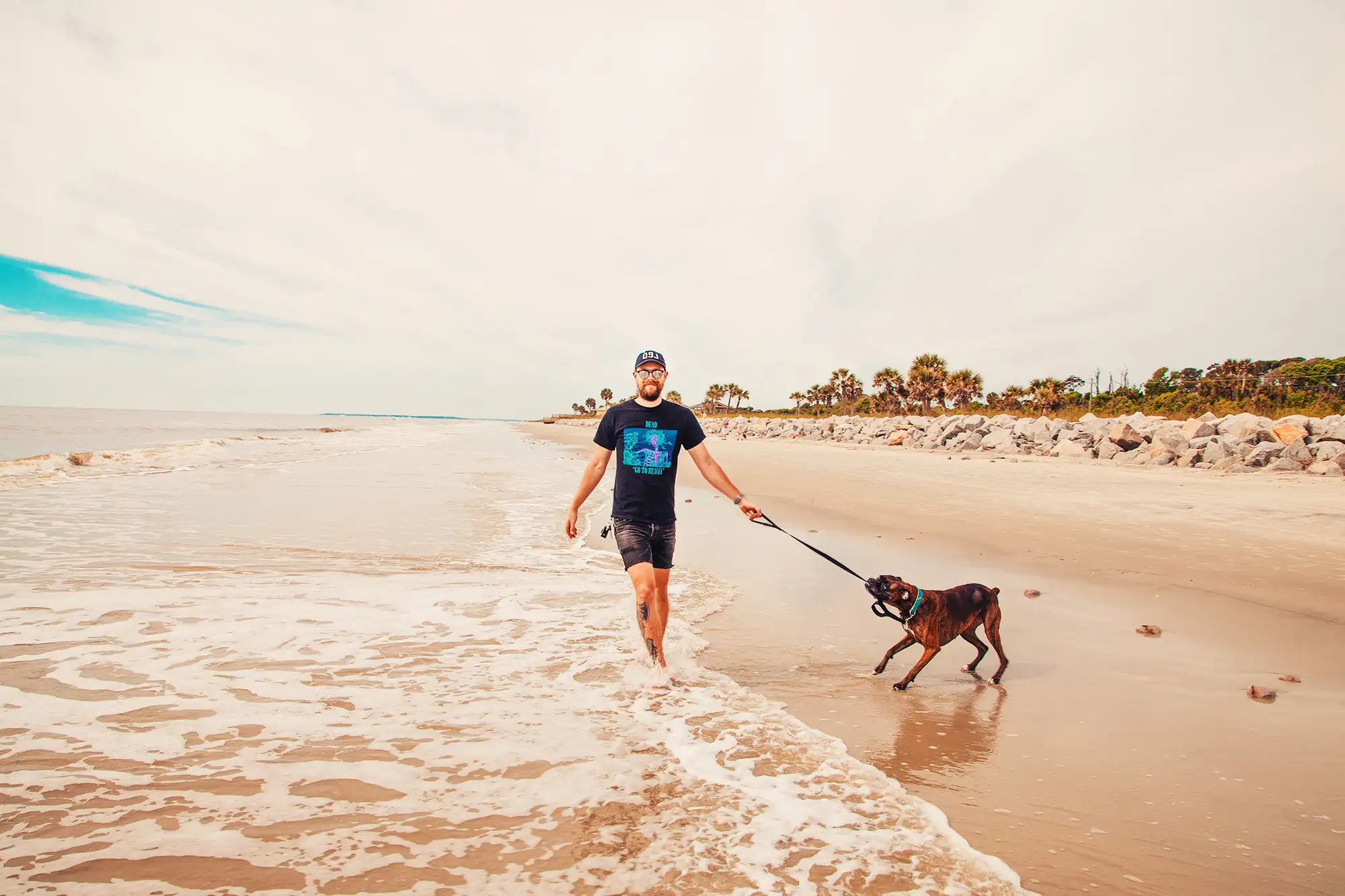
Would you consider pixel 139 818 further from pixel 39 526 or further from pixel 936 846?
pixel 39 526

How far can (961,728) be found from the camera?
402 centimetres

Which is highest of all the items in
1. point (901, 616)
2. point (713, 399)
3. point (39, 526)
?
point (713, 399)

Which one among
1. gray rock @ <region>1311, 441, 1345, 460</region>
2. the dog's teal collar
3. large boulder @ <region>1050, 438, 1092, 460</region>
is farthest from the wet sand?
large boulder @ <region>1050, 438, 1092, 460</region>

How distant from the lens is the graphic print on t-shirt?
192 inches

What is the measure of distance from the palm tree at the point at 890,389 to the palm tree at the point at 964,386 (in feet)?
16.8

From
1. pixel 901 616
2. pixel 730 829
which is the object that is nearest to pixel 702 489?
pixel 901 616

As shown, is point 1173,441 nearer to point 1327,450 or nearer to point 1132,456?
point 1132,456

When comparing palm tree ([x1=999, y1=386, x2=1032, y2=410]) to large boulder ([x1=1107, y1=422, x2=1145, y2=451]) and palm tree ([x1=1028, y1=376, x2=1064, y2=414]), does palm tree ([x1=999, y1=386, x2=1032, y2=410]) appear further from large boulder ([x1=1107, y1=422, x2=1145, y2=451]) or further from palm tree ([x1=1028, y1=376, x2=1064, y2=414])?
large boulder ([x1=1107, y1=422, x2=1145, y2=451])

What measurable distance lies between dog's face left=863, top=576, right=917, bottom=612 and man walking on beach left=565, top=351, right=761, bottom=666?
107 cm

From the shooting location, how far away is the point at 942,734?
12.9 feet

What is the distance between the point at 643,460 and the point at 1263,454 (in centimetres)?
2237

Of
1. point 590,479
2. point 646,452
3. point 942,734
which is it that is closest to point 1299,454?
point 942,734

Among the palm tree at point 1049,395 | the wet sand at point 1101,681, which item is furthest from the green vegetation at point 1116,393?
the wet sand at point 1101,681

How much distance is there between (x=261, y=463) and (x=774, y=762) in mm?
27095
